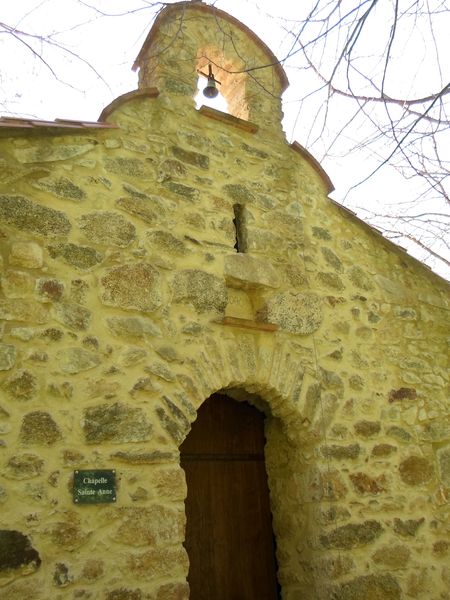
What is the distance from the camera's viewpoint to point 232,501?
318 centimetres

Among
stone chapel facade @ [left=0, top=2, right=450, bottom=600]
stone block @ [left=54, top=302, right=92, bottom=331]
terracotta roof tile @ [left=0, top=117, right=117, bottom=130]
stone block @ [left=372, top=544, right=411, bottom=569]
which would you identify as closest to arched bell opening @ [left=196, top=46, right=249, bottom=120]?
stone chapel facade @ [left=0, top=2, right=450, bottom=600]

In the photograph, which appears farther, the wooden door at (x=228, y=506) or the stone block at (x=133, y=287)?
the wooden door at (x=228, y=506)

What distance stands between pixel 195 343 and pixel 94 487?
925mm

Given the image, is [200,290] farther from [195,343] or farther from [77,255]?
[77,255]

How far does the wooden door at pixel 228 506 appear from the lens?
9.80ft

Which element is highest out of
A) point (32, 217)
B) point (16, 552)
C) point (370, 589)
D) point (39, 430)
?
point (32, 217)

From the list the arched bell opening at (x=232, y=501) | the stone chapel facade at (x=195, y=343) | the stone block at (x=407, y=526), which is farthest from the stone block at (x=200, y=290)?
the stone block at (x=407, y=526)

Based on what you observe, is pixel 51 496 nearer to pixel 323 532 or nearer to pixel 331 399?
pixel 323 532

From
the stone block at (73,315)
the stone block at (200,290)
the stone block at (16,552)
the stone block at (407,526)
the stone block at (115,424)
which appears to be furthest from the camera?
the stone block at (407,526)

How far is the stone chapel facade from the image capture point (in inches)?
92.3

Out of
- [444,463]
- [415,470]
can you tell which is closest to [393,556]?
[415,470]

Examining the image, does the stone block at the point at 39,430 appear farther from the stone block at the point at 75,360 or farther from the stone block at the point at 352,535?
the stone block at the point at 352,535

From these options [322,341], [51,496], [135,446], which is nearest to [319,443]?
[322,341]

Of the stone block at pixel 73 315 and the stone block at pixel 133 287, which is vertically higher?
the stone block at pixel 133 287
